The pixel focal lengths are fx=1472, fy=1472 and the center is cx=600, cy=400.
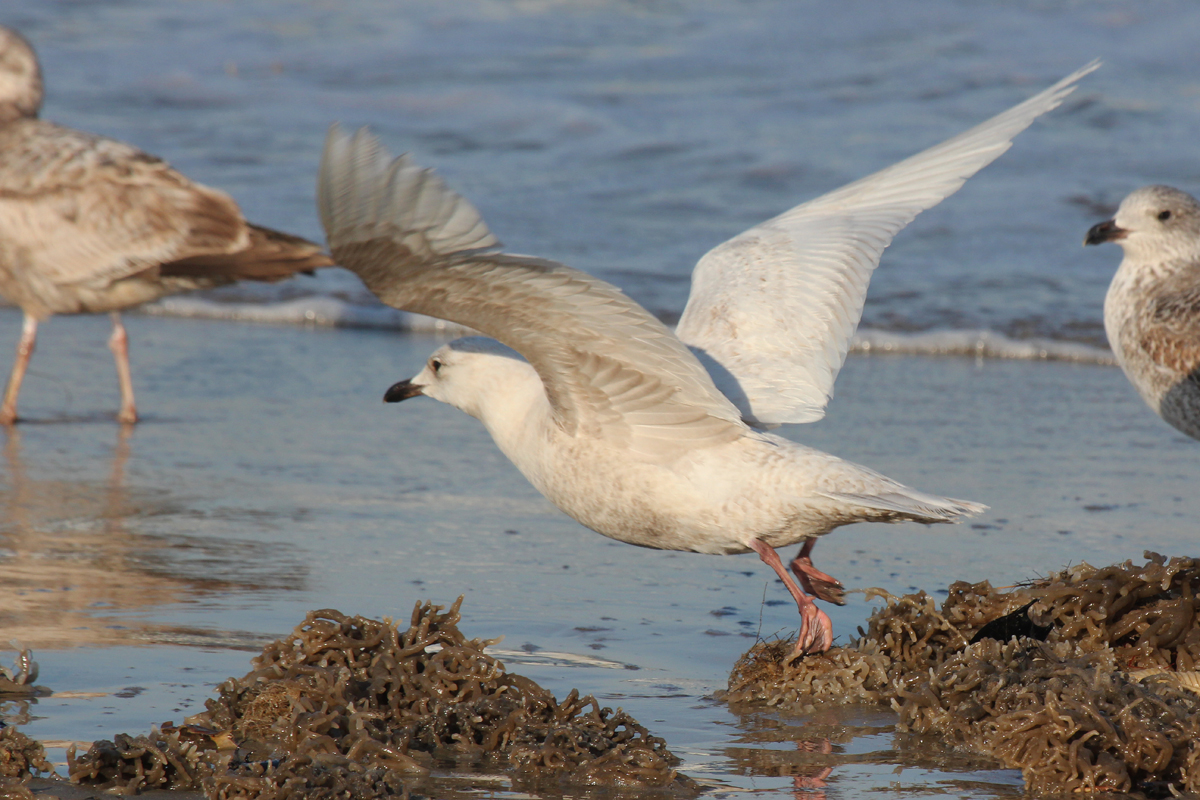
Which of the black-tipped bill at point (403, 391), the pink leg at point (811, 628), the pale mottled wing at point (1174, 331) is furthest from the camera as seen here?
the pale mottled wing at point (1174, 331)

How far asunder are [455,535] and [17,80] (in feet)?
15.1

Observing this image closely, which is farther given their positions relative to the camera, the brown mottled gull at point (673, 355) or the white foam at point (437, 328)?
the white foam at point (437, 328)

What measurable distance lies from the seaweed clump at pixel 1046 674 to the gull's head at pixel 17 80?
6.16 m

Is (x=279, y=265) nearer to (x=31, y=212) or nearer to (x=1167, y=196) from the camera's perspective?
(x=31, y=212)

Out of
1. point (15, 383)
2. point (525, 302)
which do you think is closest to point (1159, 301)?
point (525, 302)

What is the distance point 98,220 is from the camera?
310 inches

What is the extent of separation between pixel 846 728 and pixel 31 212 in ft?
18.7

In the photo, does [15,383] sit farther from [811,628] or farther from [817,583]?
[811,628]

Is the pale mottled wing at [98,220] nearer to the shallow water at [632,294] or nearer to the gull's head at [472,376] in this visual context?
the shallow water at [632,294]

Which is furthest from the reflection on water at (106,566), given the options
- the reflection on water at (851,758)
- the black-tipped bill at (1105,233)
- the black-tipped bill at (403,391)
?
the black-tipped bill at (1105,233)

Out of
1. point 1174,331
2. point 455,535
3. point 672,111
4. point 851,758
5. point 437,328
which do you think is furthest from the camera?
point 672,111

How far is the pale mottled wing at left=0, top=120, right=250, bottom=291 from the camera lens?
309 inches

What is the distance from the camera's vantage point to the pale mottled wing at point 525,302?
133 inches

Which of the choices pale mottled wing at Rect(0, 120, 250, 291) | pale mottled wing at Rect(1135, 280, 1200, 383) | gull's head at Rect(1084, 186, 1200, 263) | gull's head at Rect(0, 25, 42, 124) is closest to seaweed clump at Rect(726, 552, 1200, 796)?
pale mottled wing at Rect(1135, 280, 1200, 383)
